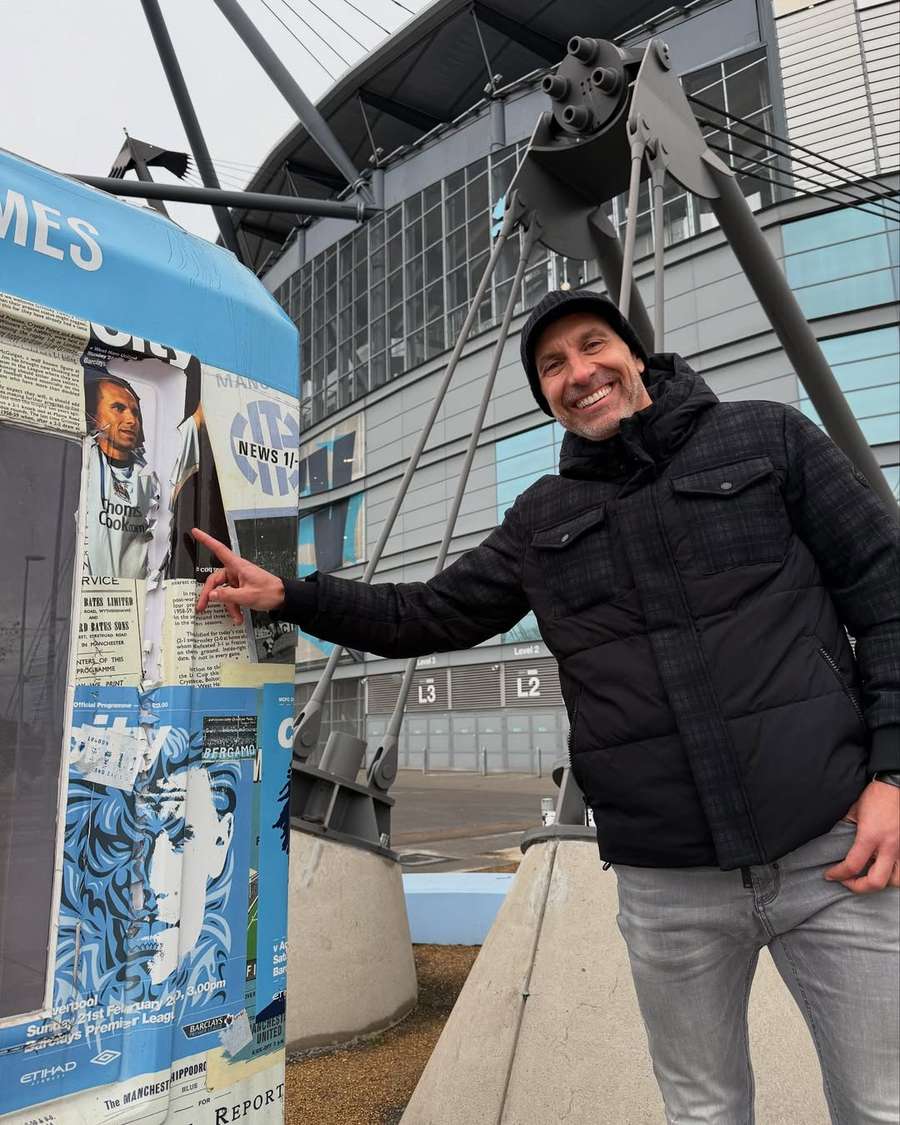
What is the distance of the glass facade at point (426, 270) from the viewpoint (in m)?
21.0

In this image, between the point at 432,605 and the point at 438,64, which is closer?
the point at 432,605

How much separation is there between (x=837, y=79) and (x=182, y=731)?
22.5 meters

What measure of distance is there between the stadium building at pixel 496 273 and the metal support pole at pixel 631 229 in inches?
456

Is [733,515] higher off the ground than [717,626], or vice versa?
[733,515]

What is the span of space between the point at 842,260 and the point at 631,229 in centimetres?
1791

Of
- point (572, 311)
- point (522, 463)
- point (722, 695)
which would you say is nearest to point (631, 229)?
point (572, 311)

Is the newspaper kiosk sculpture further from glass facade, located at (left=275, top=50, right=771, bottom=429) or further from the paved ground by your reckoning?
glass facade, located at (left=275, top=50, right=771, bottom=429)

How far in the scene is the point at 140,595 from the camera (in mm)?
Answer: 1582

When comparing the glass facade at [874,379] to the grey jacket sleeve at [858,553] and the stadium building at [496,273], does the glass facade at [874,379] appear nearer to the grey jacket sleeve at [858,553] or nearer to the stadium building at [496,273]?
the stadium building at [496,273]

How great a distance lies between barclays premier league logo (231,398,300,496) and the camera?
1.77m

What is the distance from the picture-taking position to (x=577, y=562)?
170 cm

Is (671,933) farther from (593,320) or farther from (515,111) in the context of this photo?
(515,111)

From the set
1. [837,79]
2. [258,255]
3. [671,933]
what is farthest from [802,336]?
[258,255]

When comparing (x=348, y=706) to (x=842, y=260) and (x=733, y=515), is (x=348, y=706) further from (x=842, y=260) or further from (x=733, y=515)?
(x=733, y=515)
